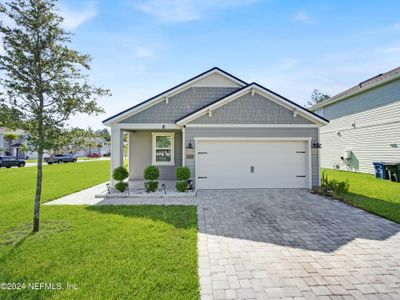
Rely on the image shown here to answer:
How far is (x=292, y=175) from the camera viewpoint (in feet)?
33.2

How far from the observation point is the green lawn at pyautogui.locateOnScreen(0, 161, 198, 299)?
302 cm

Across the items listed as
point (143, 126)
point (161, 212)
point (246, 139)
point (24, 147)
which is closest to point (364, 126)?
point (246, 139)

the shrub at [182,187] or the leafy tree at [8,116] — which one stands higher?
the leafy tree at [8,116]

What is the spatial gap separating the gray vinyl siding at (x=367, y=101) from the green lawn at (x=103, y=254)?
15.0m

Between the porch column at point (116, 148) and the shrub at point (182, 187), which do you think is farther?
the porch column at point (116, 148)

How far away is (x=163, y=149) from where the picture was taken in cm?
1258

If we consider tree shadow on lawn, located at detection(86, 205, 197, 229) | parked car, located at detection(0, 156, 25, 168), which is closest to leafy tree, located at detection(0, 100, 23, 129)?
tree shadow on lawn, located at detection(86, 205, 197, 229)

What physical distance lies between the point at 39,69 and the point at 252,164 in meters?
8.50

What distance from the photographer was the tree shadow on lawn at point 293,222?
15.6 feet

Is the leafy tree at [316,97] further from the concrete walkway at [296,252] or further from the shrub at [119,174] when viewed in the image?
the shrub at [119,174]

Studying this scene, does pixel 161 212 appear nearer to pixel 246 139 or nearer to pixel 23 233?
pixel 23 233

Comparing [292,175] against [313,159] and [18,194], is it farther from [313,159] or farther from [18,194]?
[18,194]

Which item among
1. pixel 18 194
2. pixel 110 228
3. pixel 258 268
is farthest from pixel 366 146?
pixel 18 194

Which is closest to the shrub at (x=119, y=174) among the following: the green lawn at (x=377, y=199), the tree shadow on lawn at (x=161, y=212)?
the tree shadow on lawn at (x=161, y=212)
